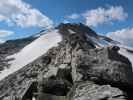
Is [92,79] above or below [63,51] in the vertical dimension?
below

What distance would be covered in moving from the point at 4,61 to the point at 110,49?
203 ft

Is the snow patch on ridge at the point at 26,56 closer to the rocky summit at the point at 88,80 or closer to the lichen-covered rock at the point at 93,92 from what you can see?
the rocky summit at the point at 88,80

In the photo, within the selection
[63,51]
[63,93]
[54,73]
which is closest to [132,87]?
[63,93]

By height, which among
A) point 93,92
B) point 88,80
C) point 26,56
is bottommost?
point 93,92

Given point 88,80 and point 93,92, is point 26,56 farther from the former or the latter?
point 93,92

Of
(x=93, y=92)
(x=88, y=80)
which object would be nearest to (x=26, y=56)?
(x=88, y=80)

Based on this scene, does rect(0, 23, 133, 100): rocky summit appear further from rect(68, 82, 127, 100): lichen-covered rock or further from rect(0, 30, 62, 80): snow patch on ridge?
rect(0, 30, 62, 80): snow patch on ridge

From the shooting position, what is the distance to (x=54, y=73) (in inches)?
904

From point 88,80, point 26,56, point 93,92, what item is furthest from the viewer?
point 26,56

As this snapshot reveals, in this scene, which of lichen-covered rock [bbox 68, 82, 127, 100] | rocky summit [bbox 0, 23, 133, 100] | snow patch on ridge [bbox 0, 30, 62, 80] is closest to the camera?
lichen-covered rock [bbox 68, 82, 127, 100]

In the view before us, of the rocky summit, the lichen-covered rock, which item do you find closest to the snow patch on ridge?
the rocky summit

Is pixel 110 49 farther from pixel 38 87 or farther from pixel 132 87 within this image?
pixel 38 87

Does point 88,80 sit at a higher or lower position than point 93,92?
higher

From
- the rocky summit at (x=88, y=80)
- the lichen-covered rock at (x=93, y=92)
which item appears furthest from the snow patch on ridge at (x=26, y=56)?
the lichen-covered rock at (x=93, y=92)
